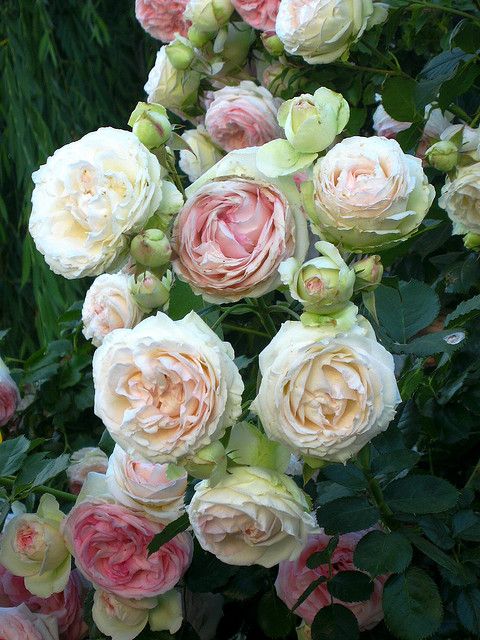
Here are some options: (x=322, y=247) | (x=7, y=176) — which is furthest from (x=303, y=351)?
(x=7, y=176)

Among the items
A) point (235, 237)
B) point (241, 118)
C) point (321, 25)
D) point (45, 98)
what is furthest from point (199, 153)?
point (45, 98)

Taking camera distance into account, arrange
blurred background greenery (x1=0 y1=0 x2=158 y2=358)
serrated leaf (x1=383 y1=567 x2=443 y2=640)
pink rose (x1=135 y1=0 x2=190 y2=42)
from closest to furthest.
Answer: serrated leaf (x1=383 y1=567 x2=443 y2=640)
pink rose (x1=135 y1=0 x2=190 y2=42)
blurred background greenery (x1=0 y1=0 x2=158 y2=358)

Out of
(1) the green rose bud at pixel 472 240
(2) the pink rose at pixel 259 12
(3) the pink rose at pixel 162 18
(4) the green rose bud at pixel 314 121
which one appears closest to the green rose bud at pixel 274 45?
(2) the pink rose at pixel 259 12

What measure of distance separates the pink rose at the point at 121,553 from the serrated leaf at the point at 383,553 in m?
0.16

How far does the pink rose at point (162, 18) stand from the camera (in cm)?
114

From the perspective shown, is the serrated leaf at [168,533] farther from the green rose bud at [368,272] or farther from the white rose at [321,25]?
the white rose at [321,25]

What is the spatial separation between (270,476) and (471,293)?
18.7 inches

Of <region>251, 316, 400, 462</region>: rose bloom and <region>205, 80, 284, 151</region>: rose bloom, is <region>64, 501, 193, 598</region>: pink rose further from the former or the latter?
<region>205, 80, 284, 151</region>: rose bloom

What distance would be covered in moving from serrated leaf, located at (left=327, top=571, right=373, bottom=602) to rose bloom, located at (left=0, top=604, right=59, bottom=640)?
24 centimetres

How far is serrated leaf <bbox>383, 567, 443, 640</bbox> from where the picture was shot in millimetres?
642

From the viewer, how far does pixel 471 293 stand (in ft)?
3.29

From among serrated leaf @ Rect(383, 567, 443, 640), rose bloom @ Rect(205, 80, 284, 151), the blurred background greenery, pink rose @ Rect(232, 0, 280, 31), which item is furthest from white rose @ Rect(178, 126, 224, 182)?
the blurred background greenery

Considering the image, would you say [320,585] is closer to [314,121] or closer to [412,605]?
[412,605]

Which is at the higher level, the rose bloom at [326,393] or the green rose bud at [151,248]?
the green rose bud at [151,248]
